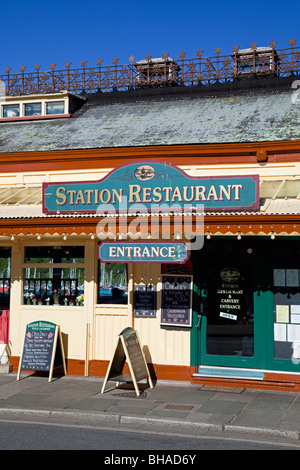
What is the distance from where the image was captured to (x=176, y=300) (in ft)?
38.9

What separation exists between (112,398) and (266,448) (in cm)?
351

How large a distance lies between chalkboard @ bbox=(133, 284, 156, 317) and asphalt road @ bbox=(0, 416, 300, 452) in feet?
11.6

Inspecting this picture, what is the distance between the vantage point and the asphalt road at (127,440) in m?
7.29

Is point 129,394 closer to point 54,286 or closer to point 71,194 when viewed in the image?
point 54,286

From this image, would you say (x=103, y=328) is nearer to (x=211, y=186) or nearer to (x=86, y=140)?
(x=211, y=186)

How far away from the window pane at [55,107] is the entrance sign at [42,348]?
6.76 m

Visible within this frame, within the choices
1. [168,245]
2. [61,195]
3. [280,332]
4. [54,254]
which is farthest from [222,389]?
[61,195]

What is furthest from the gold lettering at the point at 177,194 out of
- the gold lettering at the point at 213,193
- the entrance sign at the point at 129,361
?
the entrance sign at the point at 129,361

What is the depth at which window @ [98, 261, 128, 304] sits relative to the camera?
484 inches

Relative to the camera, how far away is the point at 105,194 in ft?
38.3

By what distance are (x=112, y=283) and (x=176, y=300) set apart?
57.8 inches
